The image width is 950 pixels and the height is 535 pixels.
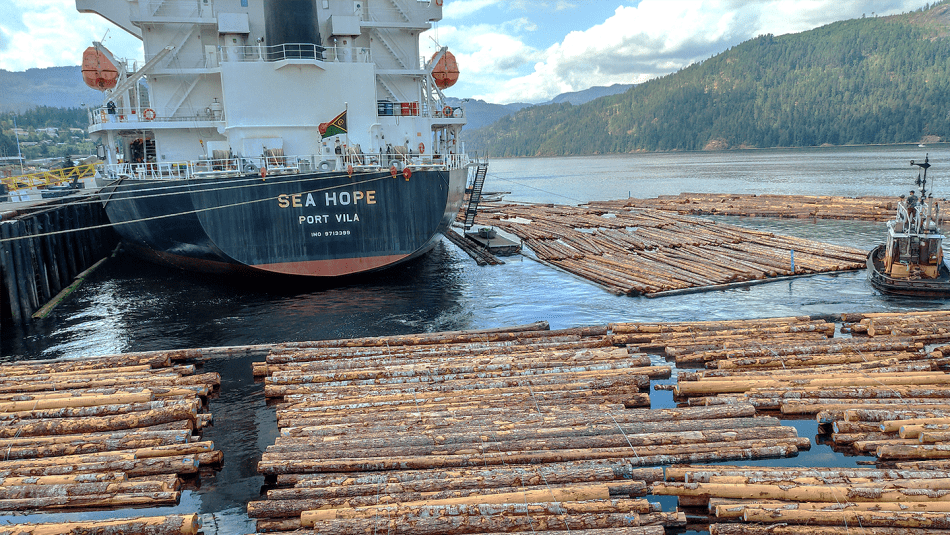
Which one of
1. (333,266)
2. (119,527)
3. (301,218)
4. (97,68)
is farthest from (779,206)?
(119,527)

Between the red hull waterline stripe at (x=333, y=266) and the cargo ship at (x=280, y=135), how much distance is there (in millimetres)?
50

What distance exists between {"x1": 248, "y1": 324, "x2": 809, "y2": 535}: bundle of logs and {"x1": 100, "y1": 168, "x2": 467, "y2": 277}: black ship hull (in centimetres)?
841

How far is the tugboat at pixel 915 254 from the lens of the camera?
70.2 feet

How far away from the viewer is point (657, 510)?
8.27m

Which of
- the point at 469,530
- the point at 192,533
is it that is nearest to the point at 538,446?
the point at 469,530

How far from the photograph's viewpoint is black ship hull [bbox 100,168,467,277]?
22.1m

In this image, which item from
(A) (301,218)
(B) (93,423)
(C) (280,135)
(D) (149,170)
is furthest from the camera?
(D) (149,170)

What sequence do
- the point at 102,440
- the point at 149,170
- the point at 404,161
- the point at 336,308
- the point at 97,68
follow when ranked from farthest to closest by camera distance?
the point at 97,68 → the point at 149,170 → the point at 404,161 → the point at 336,308 → the point at 102,440

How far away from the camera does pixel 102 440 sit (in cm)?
1062

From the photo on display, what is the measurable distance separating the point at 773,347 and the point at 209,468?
1227 cm

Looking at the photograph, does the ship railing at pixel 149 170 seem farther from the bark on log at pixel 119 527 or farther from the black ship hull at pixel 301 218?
the bark on log at pixel 119 527

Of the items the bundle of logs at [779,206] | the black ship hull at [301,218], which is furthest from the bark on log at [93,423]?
the bundle of logs at [779,206]

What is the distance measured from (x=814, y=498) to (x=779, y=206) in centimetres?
4677

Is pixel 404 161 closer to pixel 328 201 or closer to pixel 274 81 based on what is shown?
pixel 328 201
